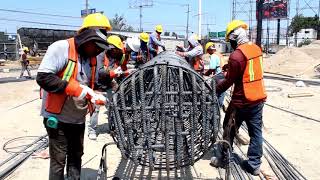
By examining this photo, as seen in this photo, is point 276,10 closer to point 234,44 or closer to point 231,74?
point 234,44

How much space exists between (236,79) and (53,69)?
95.2 inches

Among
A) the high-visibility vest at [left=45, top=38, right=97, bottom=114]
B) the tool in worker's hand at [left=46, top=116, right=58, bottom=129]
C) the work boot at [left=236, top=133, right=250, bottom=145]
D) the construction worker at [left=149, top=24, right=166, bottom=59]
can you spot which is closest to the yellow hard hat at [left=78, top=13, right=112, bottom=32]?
the high-visibility vest at [left=45, top=38, right=97, bottom=114]

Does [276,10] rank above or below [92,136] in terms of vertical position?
above

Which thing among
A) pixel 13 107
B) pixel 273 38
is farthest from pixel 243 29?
pixel 273 38

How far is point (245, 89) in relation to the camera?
500cm

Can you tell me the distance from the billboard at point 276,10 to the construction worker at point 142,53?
47.8 meters

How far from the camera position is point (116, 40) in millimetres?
6695

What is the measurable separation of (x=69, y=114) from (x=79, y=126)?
26 cm

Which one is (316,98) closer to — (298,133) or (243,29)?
(298,133)

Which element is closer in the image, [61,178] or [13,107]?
[61,178]

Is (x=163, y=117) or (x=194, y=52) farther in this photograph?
(x=194, y=52)

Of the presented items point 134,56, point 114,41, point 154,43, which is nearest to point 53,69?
point 114,41

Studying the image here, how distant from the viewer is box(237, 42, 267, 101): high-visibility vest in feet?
16.3

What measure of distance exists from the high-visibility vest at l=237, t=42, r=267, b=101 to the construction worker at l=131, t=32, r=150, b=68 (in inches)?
161
